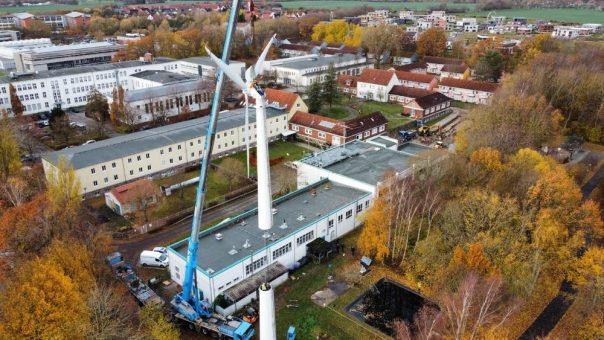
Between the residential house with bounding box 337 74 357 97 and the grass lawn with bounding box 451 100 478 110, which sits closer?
the grass lawn with bounding box 451 100 478 110

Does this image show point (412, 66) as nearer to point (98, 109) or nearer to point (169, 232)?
point (98, 109)

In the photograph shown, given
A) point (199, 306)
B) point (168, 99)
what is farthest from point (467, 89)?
point (199, 306)

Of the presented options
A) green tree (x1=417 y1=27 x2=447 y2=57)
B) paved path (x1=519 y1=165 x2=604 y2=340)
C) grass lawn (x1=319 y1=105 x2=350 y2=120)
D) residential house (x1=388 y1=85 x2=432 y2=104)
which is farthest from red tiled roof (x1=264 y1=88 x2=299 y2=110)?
green tree (x1=417 y1=27 x2=447 y2=57)

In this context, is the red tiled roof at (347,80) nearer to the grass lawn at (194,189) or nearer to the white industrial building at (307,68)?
the white industrial building at (307,68)

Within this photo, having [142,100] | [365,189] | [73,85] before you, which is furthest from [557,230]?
[73,85]

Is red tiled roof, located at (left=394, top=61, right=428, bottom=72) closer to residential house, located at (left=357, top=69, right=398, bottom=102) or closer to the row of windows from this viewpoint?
residential house, located at (left=357, top=69, right=398, bottom=102)

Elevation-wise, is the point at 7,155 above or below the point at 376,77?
below
